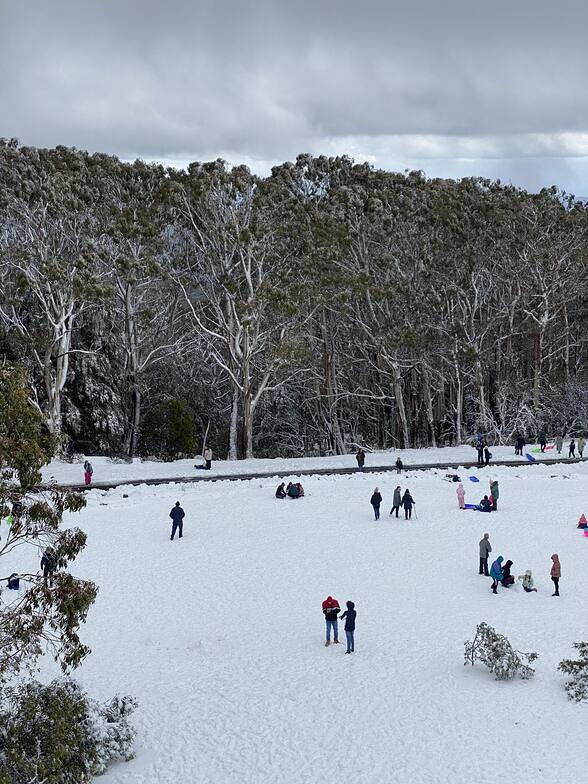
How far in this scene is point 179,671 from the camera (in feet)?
67.5

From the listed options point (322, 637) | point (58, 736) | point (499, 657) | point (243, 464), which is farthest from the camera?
point (243, 464)

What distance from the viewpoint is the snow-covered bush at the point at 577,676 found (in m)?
18.3

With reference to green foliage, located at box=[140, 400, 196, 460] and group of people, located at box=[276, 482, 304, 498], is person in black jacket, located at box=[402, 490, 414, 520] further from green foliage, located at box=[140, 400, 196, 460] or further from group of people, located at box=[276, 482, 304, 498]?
green foliage, located at box=[140, 400, 196, 460]

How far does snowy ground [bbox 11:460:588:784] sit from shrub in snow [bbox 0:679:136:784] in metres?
0.65

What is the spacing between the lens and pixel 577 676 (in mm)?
18672

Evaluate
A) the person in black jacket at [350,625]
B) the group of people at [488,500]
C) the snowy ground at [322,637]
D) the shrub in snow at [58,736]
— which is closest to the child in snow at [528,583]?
the snowy ground at [322,637]

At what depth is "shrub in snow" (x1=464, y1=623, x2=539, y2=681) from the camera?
1911cm

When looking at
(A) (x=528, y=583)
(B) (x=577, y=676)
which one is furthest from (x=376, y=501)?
(B) (x=577, y=676)

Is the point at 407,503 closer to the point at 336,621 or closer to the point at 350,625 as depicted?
the point at 336,621

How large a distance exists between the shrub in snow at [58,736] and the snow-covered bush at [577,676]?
896cm

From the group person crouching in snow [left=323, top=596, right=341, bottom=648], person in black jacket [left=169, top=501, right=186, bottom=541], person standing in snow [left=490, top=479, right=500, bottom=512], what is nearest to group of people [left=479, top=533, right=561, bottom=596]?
person crouching in snow [left=323, top=596, right=341, bottom=648]

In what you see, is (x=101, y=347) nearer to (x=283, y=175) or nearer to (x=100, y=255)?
(x=100, y=255)

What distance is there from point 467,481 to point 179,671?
19.5m

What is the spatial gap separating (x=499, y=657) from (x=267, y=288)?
98.8ft
